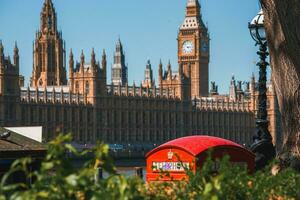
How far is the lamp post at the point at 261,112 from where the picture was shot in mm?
14875

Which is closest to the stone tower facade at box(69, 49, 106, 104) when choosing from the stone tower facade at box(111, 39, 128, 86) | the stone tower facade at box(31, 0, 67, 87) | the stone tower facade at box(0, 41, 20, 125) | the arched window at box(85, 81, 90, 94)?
the arched window at box(85, 81, 90, 94)

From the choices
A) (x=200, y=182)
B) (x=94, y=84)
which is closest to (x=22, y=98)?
(x=94, y=84)

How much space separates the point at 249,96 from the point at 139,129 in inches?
907

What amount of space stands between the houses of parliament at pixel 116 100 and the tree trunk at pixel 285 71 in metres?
68.2

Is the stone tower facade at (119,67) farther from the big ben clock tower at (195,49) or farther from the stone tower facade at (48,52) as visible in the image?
the stone tower facade at (48,52)

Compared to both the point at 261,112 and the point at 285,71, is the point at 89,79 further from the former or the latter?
the point at 285,71

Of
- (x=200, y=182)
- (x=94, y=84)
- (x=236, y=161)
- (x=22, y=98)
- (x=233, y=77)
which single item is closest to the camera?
(x=200, y=182)

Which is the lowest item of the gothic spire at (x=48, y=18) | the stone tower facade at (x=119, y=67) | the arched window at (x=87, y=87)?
the arched window at (x=87, y=87)

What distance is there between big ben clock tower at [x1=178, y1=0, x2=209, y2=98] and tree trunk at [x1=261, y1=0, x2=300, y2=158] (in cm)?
11199

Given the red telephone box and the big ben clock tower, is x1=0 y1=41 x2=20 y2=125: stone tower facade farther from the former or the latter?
the red telephone box

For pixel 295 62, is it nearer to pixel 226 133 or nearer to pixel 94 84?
pixel 94 84

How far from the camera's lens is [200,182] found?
736 centimetres

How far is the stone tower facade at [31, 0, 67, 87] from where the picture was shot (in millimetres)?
102312

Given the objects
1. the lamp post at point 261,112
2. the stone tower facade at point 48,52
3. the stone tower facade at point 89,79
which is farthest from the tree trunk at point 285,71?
the stone tower facade at point 48,52
